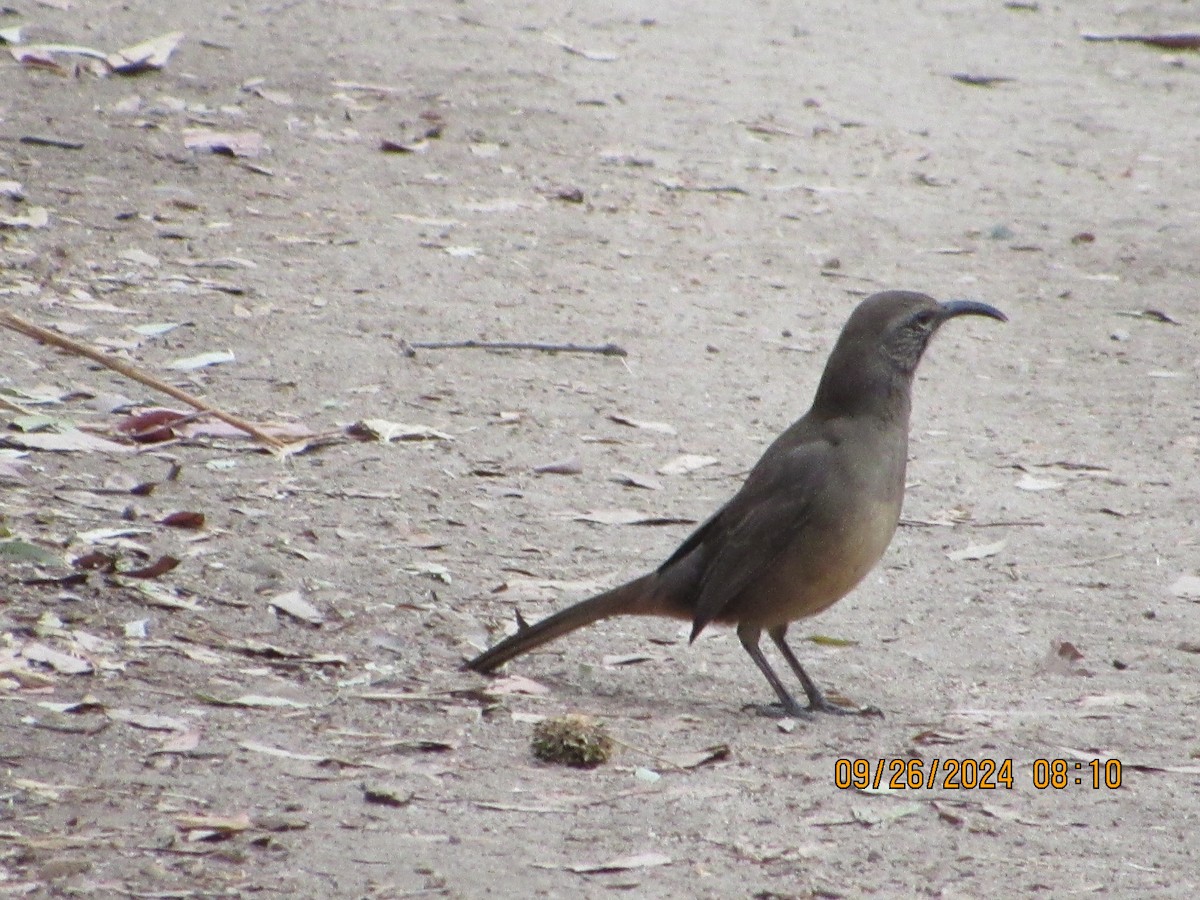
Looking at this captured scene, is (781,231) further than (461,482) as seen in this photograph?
Yes

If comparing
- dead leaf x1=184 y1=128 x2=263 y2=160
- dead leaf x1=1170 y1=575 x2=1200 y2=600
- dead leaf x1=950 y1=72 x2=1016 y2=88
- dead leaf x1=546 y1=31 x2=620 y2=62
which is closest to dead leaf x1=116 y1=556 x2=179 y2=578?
dead leaf x1=1170 y1=575 x2=1200 y2=600

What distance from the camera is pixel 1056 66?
1432cm

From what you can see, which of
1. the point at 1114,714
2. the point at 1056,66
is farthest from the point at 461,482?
the point at 1056,66

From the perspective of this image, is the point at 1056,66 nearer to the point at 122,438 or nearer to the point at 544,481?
the point at 544,481

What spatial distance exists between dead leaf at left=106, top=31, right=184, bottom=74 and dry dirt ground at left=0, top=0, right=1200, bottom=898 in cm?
9

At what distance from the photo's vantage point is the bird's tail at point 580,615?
514 cm

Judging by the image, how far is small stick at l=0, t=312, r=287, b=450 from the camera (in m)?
5.42

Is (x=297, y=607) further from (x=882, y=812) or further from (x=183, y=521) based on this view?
(x=882, y=812)

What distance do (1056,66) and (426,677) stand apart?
10.8 m

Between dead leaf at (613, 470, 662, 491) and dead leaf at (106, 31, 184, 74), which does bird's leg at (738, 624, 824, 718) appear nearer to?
dead leaf at (613, 470, 662, 491)
